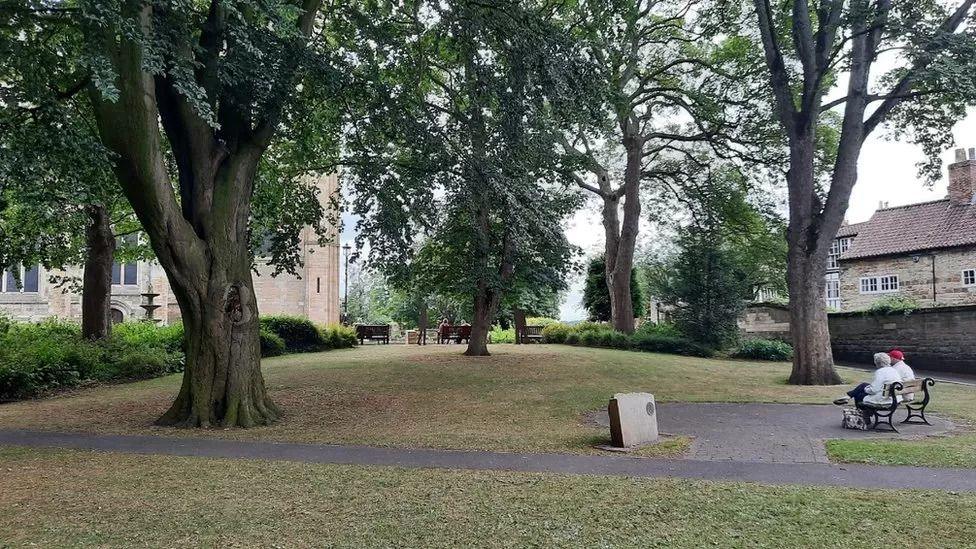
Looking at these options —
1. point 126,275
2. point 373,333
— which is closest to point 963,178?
point 373,333

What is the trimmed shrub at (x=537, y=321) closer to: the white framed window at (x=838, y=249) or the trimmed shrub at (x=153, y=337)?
the white framed window at (x=838, y=249)

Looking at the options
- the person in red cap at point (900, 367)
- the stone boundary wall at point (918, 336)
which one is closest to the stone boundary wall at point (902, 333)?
the stone boundary wall at point (918, 336)

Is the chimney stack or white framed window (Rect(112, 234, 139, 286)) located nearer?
the chimney stack

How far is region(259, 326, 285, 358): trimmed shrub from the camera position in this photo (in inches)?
924

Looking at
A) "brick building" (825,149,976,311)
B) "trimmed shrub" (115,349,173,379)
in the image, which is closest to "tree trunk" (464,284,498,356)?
"trimmed shrub" (115,349,173,379)

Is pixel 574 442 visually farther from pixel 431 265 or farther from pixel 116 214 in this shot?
pixel 116 214

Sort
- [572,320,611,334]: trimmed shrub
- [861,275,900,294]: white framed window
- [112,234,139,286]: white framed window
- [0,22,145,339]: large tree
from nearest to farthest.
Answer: [0,22,145,339]: large tree, [572,320,611,334]: trimmed shrub, [861,275,900,294]: white framed window, [112,234,139,286]: white framed window

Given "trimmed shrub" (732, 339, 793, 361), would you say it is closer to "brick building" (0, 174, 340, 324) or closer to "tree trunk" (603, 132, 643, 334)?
"tree trunk" (603, 132, 643, 334)

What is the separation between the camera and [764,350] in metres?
24.0

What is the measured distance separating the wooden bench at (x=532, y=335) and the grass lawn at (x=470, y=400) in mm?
10464

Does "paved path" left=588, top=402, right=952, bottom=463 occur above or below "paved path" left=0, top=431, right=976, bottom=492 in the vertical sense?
below

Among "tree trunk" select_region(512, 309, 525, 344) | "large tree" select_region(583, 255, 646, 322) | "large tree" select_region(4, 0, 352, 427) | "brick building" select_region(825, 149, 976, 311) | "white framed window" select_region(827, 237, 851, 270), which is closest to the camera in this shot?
"large tree" select_region(4, 0, 352, 427)

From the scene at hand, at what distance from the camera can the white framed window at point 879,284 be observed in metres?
32.7

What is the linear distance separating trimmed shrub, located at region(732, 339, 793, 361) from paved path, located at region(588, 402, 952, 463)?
40.6 ft
